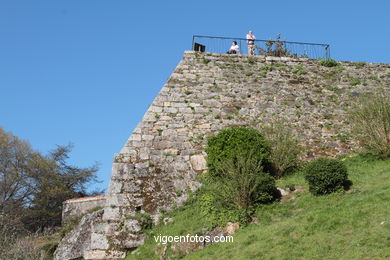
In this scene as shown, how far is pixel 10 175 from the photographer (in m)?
25.2

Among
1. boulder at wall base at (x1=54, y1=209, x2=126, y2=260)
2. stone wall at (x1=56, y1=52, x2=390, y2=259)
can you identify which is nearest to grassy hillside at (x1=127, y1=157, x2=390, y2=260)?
boulder at wall base at (x1=54, y1=209, x2=126, y2=260)

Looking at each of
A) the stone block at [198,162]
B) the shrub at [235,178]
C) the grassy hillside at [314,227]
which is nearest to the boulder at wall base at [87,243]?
the grassy hillside at [314,227]

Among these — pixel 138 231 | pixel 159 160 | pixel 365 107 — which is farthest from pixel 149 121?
pixel 365 107

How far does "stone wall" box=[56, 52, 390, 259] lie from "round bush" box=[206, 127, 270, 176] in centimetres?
73

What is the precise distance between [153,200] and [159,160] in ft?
4.86

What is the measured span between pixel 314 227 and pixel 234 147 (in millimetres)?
4454

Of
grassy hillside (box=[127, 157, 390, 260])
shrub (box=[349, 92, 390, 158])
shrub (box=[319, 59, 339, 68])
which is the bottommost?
grassy hillside (box=[127, 157, 390, 260])

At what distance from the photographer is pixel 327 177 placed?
10680 mm

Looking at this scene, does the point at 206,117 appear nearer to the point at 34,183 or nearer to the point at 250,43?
the point at 250,43

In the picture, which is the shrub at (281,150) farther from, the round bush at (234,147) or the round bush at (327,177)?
the round bush at (327,177)

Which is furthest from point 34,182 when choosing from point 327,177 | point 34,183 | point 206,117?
point 327,177

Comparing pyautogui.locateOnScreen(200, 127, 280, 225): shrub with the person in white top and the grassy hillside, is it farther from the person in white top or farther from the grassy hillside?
the person in white top

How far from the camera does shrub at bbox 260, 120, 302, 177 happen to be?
13.2m

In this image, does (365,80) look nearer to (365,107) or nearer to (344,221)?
(365,107)
